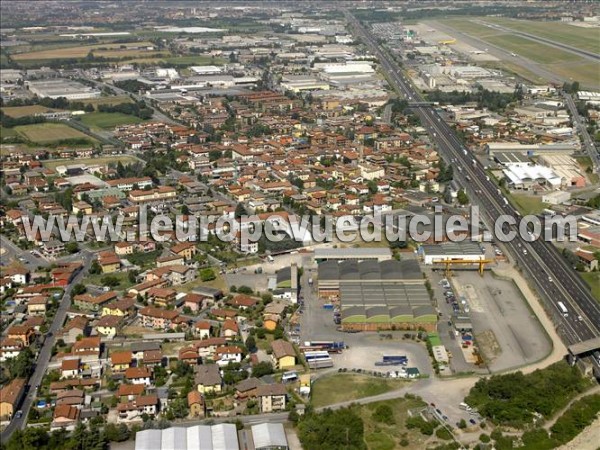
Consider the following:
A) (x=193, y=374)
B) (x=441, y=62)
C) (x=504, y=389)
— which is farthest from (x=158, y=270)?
(x=441, y=62)

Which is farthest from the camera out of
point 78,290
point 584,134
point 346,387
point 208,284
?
point 584,134

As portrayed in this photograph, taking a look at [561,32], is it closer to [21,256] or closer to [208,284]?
[208,284]

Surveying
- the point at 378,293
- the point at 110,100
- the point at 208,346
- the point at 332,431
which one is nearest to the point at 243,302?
the point at 208,346

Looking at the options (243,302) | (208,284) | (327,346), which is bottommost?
(208,284)

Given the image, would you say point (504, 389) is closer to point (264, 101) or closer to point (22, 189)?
point (22, 189)

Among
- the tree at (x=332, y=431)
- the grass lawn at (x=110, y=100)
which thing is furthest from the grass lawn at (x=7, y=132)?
the tree at (x=332, y=431)

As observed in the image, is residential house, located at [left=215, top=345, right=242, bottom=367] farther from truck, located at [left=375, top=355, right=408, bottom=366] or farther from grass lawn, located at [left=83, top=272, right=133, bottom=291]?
grass lawn, located at [left=83, top=272, right=133, bottom=291]
